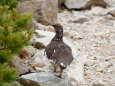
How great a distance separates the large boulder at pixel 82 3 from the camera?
13.7 meters

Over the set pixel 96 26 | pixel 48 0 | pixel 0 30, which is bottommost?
pixel 96 26

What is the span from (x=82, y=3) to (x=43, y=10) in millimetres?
2731

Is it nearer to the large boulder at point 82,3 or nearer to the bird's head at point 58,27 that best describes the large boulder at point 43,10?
the large boulder at point 82,3

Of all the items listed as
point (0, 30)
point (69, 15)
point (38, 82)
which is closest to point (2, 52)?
point (0, 30)

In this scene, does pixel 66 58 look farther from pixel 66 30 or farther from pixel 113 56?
pixel 66 30

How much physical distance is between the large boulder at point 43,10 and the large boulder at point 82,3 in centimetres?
210

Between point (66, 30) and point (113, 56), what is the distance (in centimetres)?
269

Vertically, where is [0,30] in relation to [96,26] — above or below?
above

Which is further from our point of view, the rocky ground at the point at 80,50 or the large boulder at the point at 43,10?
the large boulder at the point at 43,10

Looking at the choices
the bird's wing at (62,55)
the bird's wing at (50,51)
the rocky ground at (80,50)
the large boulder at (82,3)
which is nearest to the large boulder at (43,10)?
the rocky ground at (80,50)

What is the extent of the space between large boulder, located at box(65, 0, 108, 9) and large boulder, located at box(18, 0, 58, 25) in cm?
210

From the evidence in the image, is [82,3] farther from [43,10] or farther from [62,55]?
[62,55]

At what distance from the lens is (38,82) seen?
662 cm

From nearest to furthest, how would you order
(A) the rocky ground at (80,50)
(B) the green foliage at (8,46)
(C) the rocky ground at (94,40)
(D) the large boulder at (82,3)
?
(B) the green foliage at (8,46), (A) the rocky ground at (80,50), (C) the rocky ground at (94,40), (D) the large boulder at (82,3)
